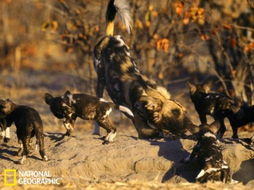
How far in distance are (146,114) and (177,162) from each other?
85 cm

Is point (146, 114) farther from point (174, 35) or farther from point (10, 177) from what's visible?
point (174, 35)

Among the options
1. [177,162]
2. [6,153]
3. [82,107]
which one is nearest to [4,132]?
[6,153]

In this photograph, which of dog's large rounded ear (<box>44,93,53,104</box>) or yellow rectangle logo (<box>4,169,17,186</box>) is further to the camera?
dog's large rounded ear (<box>44,93,53,104</box>)

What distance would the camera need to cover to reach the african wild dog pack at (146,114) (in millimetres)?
6031

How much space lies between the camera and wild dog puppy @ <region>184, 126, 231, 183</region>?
581 cm

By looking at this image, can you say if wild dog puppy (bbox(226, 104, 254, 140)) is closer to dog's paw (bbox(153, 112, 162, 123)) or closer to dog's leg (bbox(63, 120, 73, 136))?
dog's paw (bbox(153, 112, 162, 123))

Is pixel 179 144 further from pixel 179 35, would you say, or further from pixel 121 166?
pixel 179 35

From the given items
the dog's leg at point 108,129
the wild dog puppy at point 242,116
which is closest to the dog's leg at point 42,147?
the dog's leg at point 108,129

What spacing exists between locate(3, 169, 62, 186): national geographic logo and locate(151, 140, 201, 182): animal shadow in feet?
3.60

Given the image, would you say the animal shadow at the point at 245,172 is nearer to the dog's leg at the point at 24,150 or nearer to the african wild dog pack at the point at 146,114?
the african wild dog pack at the point at 146,114

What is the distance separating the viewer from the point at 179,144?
263 inches

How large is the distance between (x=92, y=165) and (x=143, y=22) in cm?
431

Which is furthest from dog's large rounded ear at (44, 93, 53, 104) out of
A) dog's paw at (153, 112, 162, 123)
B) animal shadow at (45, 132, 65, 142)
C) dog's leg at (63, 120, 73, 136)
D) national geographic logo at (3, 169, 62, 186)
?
dog's paw at (153, 112, 162, 123)

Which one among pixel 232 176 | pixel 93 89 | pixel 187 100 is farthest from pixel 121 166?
pixel 187 100
